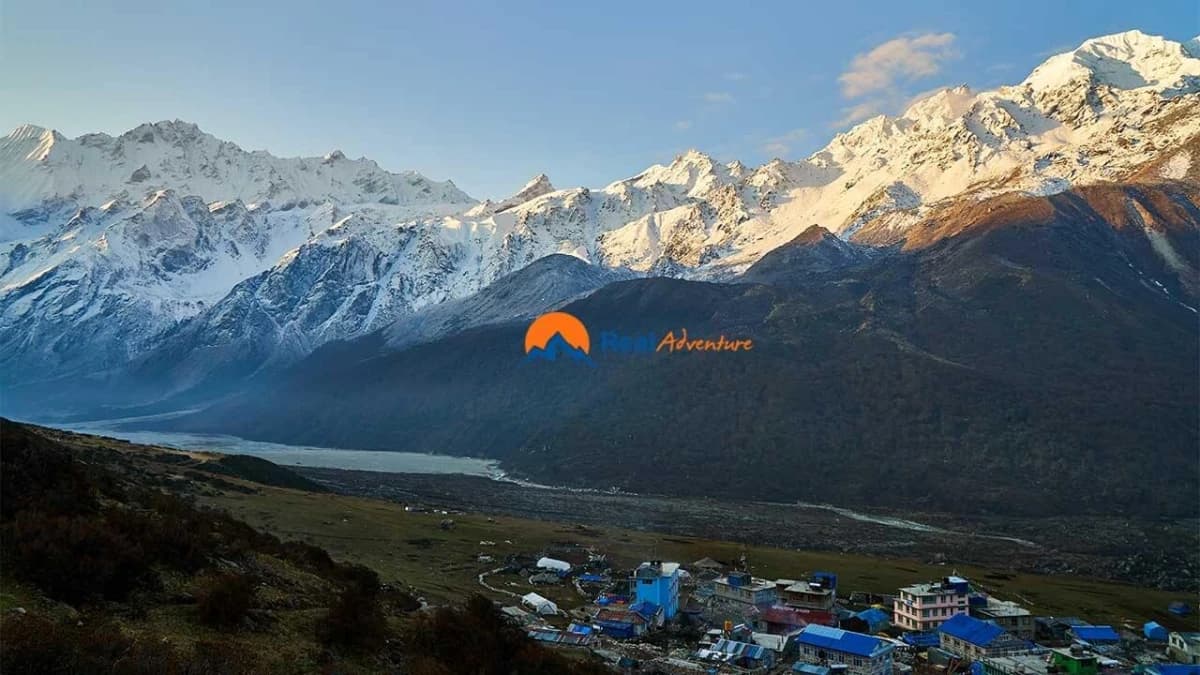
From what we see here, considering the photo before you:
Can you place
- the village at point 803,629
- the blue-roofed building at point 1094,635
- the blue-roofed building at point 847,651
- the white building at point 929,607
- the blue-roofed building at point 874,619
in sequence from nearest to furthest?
the blue-roofed building at point 847,651
the village at point 803,629
the blue-roofed building at point 1094,635
the blue-roofed building at point 874,619
the white building at point 929,607

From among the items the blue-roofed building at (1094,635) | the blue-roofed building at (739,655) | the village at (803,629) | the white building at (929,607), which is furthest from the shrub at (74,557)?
the blue-roofed building at (1094,635)

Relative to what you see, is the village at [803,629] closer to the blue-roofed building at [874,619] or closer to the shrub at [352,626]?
the blue-roofed building at [874,619]

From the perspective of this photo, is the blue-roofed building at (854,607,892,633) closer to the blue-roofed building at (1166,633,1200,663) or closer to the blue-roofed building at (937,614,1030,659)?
the blue-roofed building at (937,614,1030,659)

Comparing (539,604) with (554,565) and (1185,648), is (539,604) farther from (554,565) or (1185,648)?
(1185,648)

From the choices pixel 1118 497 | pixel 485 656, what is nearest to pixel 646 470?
pixel 1118 497

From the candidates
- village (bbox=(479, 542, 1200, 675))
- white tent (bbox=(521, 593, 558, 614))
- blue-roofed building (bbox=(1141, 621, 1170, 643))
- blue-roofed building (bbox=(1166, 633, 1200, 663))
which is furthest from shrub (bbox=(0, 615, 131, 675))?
blue-roofed building (bbox=(1141, 621, 1170, 643))

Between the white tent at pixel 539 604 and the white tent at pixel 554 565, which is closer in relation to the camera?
the white tent at pixel 539 604

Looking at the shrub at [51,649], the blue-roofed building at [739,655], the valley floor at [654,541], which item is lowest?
the valley floor at [654,541]
